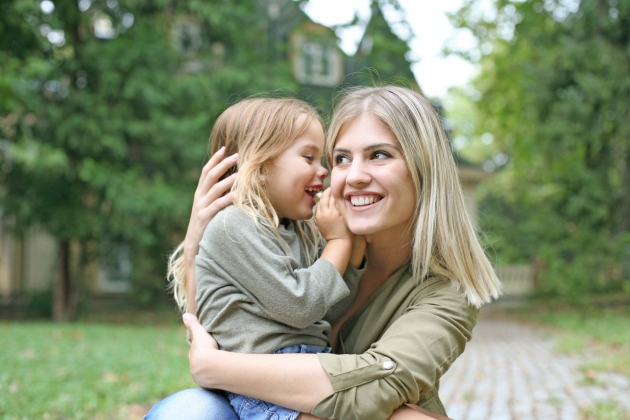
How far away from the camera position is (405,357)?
6.58 ft

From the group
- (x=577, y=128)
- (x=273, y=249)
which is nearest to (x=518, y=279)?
(x=577, y=128)

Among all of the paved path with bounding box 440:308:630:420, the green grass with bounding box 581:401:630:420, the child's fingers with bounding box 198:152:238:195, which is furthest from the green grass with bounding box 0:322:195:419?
the green grass with bounding box 581:401:630:420

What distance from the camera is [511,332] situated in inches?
560

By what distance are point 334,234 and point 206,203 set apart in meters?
0.52

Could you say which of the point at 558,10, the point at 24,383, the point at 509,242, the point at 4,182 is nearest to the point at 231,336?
the point at 24,383

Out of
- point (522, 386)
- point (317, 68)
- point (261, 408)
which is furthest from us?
point (317, 68)

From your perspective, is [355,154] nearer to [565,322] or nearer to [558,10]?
[565,322]

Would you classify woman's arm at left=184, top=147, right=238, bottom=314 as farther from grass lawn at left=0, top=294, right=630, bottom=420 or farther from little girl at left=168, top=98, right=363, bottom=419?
grass lawn at left=0, top=294, right=630, bottom=420

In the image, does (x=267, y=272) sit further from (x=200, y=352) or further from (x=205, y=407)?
(x=205, y=407)

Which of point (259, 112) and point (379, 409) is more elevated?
point (259, 112)

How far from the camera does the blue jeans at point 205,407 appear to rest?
2.11 metres

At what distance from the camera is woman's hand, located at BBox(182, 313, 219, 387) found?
2143mm

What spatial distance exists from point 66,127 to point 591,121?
10.9 metres

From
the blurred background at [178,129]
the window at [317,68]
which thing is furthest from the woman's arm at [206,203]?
the window at [317,68]
